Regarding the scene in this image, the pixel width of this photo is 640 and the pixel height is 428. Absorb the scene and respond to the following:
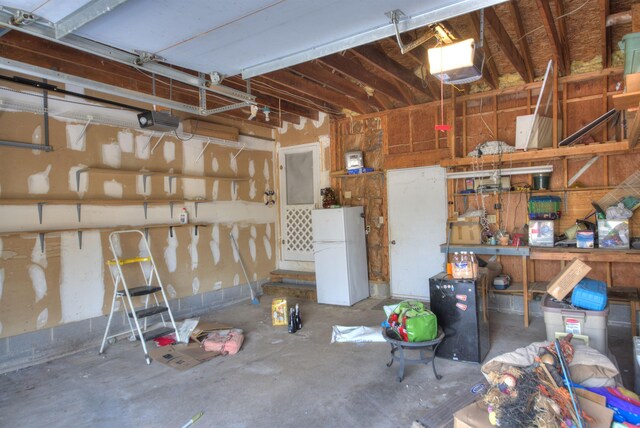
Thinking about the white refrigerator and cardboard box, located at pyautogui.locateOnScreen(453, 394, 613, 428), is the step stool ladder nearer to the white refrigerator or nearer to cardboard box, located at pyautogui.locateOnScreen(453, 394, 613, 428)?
the white refrigerator

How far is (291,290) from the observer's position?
6547 millimetres

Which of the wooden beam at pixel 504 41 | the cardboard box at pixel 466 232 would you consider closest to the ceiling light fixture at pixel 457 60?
the wooden beam at pixel 504 41

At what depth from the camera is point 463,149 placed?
18.2 feet

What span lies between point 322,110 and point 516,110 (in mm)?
2835

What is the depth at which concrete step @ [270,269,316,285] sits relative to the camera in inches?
264

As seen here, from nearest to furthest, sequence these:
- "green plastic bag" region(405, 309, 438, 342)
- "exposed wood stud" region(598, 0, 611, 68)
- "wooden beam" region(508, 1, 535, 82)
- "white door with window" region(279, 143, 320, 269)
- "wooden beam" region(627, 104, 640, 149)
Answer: "wooden beam" region(627, 104, 640, 149)
"green plastic bag" region(405, 309, 438, 342)
"exposed wood stud" region(598, 0, 611, 68)
"wooden beam" region(508, 1, 535, 82)
"white door with window" region(279, 143, 320, 269)

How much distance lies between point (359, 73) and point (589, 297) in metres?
3.28

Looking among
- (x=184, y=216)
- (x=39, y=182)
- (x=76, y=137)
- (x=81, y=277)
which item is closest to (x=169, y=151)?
(x=184, y=216)

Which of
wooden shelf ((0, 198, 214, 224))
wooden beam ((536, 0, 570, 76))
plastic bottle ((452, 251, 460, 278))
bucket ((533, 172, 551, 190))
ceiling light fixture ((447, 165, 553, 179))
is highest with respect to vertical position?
wooden beam ((536, 0, 570, 76))

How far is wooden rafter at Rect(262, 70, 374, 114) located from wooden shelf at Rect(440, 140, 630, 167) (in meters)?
1.67

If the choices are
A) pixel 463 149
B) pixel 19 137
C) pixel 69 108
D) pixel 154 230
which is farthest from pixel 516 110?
pixel 19 137

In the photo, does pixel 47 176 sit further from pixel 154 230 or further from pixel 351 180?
pixel 351 180

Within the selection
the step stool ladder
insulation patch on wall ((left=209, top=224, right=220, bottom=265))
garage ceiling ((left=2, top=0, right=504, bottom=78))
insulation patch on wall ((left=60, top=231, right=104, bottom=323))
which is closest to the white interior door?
→ insulation patch on wall ((left=209, top=224, right=220, bottom=265))

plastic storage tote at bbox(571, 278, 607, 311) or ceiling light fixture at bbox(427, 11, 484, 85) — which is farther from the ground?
ceiling light fixture at bbox(427, 11, 484, 85)
